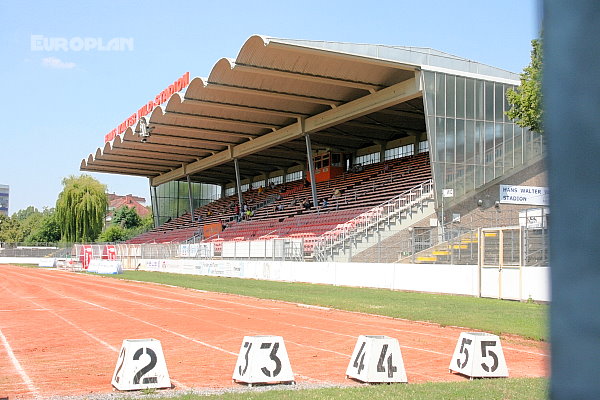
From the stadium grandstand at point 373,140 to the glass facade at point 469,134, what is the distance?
6cm

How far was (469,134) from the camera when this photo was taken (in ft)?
127

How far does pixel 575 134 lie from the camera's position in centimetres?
100

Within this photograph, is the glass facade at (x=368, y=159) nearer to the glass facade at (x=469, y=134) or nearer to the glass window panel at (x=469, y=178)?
the glass facade at (x=469, y=134)

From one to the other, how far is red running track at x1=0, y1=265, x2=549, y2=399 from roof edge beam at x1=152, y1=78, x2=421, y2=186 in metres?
17.6

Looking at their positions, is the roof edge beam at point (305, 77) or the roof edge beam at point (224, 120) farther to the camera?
the roof edge beam at point (224, 120)

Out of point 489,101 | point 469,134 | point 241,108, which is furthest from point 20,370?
point 241,108

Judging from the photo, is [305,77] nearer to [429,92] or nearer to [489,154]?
[429,92]

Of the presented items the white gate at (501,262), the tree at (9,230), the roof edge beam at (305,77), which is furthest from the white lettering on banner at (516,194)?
the tree at (9,230)

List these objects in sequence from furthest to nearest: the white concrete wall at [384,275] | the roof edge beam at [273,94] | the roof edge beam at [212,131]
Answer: the roof edge beam at [212,131] < the roof edge beam at [273,94] < the white concrete wall at [384,275]

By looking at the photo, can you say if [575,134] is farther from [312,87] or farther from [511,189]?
[312,87]

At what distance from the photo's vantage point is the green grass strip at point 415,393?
834 cm

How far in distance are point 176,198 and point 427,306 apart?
68.9 m

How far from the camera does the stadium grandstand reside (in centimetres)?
3531

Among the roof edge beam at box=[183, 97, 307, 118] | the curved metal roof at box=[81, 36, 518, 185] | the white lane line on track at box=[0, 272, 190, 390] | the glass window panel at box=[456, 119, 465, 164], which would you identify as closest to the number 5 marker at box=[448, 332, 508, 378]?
the white lane line on track at box=[0, 272, 190, 390]
